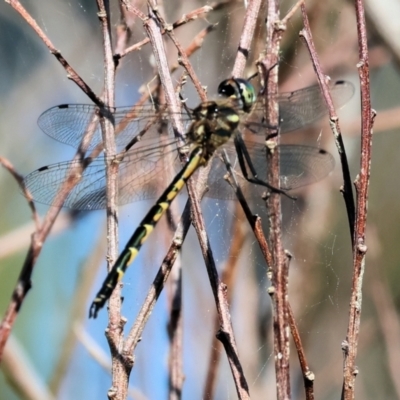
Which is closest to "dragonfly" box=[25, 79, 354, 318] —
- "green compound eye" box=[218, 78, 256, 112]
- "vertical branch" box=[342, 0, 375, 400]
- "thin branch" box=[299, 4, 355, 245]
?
"green compound eye" box=[218, 78, 256, 112]

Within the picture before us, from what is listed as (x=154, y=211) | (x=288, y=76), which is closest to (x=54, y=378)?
(x=154, y=211)

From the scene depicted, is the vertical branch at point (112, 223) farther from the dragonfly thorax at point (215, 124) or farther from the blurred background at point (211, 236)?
the blurred background at point (211, 236)

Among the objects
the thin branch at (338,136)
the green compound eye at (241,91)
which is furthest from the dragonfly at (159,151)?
the thin branch at (338,136)

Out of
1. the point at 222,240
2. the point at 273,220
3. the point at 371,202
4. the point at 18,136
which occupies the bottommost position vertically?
the point at 273,220

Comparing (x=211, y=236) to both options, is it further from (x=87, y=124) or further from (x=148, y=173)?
(x=87, y=124)

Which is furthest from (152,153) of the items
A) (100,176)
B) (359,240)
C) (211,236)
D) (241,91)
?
(359,240)

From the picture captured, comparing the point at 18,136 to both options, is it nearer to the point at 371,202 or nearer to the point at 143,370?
the point at 143,370
